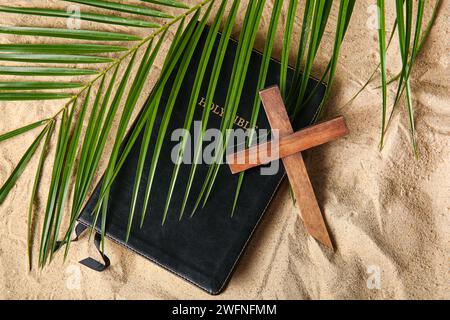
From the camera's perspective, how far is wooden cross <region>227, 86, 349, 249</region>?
984mm

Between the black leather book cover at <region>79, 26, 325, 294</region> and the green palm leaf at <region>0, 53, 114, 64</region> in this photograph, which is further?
the black leather book cover at <region>79, 26, 325, 294</region>

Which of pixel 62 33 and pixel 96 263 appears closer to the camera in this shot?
pixel 62 33

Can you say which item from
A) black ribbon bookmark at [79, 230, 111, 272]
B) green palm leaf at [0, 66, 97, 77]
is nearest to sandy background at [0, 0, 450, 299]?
black ribbon bookmark at [79, 230, 111, 272]

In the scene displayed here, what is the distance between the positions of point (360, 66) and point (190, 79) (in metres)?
0.36

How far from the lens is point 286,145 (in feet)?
3.31

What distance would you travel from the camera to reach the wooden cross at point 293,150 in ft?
3.23

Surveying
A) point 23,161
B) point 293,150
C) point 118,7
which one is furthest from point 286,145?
point 23,161

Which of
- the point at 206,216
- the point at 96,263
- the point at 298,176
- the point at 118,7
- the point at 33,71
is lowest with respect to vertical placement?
the point at 96,263

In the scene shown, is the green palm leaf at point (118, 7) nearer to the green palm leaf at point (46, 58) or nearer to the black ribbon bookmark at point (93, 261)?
the green palm leaf at point (46, 58)

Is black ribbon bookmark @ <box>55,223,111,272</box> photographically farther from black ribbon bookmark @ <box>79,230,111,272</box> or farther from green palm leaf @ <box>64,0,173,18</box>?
green palm leaf @ <box>64,0,173,18</box>

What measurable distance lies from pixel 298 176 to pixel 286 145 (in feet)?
0.23

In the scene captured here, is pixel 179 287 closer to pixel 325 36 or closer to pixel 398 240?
pixel 398 240

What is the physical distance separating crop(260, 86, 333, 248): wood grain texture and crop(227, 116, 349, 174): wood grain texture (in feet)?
0.05

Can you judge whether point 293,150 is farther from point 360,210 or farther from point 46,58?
point 46,58
